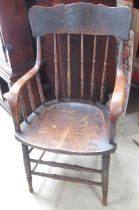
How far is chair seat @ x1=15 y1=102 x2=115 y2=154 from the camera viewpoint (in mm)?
1240

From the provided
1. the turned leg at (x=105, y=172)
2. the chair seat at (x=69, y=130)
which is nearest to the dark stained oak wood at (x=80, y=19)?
the chair seat at (x=69, y=130)

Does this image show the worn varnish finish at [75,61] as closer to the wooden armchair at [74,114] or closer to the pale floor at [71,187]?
the wooden armchair at [74,114]

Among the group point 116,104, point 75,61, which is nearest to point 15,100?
point 116,104

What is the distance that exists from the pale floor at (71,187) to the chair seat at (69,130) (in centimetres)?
40

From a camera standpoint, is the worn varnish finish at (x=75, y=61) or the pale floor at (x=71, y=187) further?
the worn varnish finish at (x=75, y=61)

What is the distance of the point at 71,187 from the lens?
5.15 ft

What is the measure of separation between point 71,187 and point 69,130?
1.35 feet

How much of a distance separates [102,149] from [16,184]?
0.69m

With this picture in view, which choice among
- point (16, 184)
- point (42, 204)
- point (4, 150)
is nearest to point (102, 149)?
point (42, 204)

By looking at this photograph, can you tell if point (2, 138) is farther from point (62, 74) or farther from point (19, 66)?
point (62, 74)

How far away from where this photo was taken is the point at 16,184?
5.31ft

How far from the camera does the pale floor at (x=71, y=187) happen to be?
1.47m

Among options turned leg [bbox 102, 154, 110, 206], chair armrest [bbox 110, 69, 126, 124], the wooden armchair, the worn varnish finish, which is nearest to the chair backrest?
the wooden armchair

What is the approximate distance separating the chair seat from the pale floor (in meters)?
0.40
